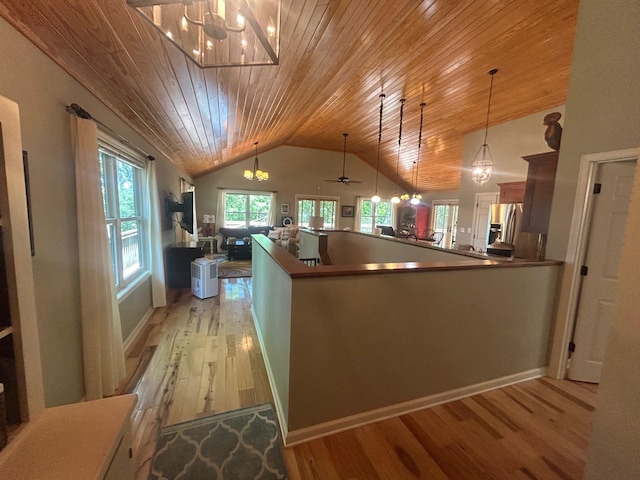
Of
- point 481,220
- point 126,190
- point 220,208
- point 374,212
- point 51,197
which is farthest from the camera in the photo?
point 374,212

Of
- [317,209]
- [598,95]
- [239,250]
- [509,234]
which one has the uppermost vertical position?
[598,95]

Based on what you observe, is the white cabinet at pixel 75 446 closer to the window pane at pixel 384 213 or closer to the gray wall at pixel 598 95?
the gray wall at pixel 598 95

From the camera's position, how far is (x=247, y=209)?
860 centimetres

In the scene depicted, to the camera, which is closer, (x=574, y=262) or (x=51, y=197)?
(x=51, y=197)

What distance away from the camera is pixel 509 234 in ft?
14.0

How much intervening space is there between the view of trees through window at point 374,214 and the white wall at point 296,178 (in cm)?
36

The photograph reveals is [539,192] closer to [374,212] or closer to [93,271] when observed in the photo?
[93,271]

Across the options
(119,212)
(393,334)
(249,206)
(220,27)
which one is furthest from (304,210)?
(220,27)

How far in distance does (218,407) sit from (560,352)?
2.83 metres

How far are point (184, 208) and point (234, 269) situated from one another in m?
2.04

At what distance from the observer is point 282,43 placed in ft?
6.27

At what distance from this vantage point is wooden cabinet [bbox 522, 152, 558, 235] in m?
2.42

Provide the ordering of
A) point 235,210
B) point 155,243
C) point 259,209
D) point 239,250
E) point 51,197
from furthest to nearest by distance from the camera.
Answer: point 259,209, point 235,210, point 239,250, point 155,243, point 51,197

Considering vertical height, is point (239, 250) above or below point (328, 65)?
below
